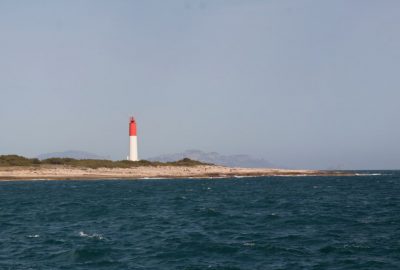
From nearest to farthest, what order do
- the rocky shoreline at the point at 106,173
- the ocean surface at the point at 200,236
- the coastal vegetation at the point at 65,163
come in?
the ocean surface at the point at 200,236 < the rocky shoreline at the point at 106,173 < the coastal vegetation at the point at 65,163

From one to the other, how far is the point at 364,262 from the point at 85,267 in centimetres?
1263

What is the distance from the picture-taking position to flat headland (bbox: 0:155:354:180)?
10678cm

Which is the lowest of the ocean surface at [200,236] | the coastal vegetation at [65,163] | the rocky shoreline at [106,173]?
the ocean surface at [200,236]

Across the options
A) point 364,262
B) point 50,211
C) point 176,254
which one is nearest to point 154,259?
point 176,254

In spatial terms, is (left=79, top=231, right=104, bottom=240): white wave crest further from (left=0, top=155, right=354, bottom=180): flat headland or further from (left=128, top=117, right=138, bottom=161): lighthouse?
(left=128, top=117, right=138, bottom=161): lighthouse

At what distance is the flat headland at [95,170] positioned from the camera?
107 meters

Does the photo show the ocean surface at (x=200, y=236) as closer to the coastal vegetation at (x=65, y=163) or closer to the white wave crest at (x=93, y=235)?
the white wave crest at (x=93, y=235)

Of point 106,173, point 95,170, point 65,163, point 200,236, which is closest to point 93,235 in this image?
point 200,236

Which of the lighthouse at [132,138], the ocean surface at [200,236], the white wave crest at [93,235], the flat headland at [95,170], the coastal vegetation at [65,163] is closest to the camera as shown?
the ocean surface at [200,236]

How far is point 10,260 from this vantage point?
981 inches

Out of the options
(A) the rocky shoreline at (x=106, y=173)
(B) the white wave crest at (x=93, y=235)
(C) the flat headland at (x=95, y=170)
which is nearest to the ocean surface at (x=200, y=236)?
(B) the white wave crest at (x=93, y=235)

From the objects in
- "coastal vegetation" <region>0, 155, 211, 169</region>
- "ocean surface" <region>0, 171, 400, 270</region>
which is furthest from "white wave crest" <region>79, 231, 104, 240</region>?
"coastal vegetation" <region>0, 155, 211, 169</region>

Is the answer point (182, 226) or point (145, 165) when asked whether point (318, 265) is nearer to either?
point (182, 226)

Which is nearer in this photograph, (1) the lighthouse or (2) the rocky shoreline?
(2) the rocky shoreline
